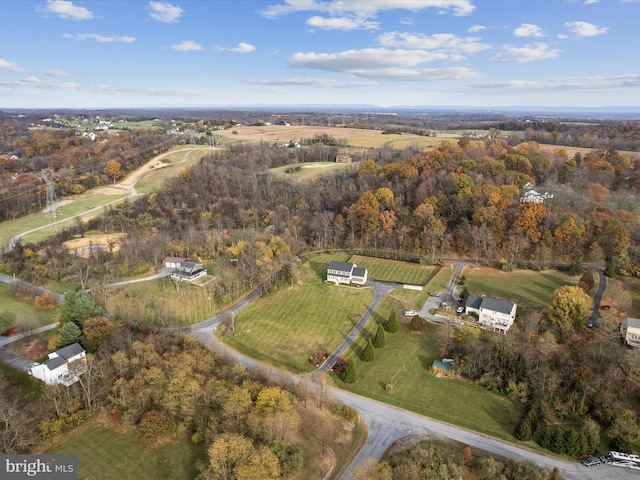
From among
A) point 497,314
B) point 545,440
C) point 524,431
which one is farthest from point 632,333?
point 524,431

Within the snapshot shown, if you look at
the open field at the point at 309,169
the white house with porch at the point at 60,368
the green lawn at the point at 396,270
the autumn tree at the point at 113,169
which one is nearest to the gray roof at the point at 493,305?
the green lawn at the point at 396,270

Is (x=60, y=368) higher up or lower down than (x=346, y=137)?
lower down

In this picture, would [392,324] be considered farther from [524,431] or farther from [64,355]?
[64,355]

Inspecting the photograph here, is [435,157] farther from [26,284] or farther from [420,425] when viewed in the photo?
[26,284]

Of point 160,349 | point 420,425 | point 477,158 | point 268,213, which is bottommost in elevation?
point 420,425

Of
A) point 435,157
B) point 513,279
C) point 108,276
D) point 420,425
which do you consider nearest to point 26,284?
point 108,276

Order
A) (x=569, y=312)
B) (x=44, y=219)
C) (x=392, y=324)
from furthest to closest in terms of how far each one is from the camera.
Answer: (x=44, y=219), (x=392, y=324), (x=569, y=312)
